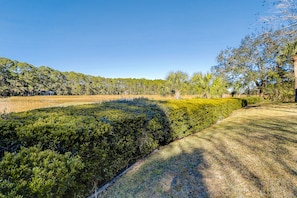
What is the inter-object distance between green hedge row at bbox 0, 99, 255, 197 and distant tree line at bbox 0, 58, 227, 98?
13.5 m

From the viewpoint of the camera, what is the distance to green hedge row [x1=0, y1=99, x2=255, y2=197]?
4.42ft

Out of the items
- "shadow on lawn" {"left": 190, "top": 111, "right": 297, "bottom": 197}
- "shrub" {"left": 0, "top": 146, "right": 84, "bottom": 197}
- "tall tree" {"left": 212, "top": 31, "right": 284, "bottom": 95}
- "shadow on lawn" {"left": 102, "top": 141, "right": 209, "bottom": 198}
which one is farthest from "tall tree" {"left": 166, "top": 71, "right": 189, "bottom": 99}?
"shrub" {"left": 0, "top": 146, "right": 84, "bottom": 197}

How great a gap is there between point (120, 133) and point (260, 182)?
8.66 ft

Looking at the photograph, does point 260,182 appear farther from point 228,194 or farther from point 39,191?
point 39,191

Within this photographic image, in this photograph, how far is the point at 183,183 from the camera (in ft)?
9.60

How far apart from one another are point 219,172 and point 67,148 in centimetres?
285

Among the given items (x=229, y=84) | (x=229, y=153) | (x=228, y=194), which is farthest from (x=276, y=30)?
(x=229, y=84)

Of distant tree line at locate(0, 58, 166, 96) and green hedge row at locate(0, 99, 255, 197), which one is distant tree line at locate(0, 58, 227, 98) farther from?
green hedge row at locate(0, 99, 255, 197)

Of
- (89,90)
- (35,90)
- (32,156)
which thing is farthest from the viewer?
(89,90)

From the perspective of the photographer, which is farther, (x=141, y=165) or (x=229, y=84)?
(x=229, y=84)

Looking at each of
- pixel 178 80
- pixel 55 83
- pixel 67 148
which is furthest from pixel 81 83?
pixel 67 148

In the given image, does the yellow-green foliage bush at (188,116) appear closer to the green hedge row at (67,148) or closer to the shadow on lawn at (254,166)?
the green hedge row at (67,148)

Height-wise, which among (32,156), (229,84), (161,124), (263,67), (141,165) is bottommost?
(141,165)

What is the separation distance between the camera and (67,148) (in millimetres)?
2100
